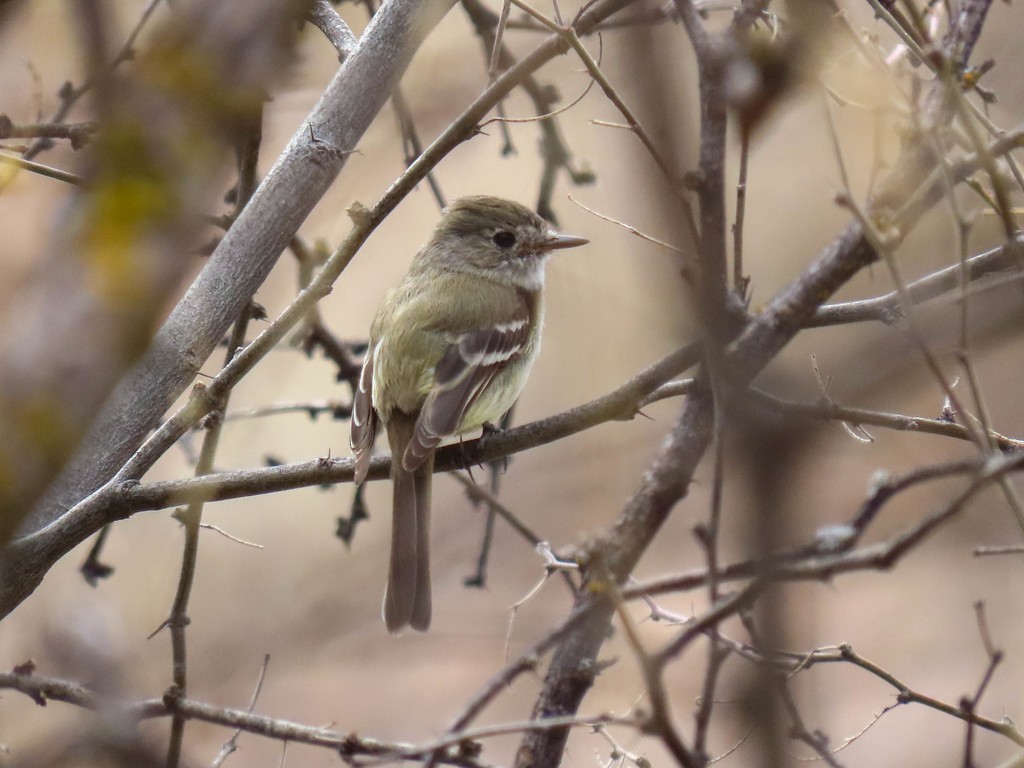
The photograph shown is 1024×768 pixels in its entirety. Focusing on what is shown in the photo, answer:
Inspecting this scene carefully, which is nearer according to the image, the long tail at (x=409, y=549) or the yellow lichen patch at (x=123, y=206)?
the yellow lichen patch at (x=123, y=206)

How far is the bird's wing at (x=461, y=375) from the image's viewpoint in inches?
147

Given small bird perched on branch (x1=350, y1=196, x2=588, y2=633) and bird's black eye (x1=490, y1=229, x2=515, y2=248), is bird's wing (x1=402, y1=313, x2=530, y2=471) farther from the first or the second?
bird's black eye (x1=490, y1=229, x2=515, y2=248)

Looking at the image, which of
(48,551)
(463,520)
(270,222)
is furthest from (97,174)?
(463,520)

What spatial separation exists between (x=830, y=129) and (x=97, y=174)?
1.35 meters

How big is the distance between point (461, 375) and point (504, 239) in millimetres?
1155

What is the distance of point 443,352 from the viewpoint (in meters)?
4.32

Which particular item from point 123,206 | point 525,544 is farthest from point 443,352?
point 123,206

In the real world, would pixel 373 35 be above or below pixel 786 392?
above

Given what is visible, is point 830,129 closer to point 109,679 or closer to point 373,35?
point 109,679

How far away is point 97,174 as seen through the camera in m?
0.91

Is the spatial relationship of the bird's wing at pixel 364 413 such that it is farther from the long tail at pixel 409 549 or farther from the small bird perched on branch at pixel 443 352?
the long tail at pixel 409 549

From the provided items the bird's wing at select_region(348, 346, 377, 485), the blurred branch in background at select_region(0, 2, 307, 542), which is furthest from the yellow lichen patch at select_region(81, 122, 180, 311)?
the bird's wing at select_region(348, 346, 377, 485)

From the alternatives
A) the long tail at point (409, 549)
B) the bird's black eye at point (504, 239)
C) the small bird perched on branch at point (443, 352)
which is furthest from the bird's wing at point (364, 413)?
the bird's black eye at point (504, 239)

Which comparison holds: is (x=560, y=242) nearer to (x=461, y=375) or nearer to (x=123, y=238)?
(x=461, y=375)
